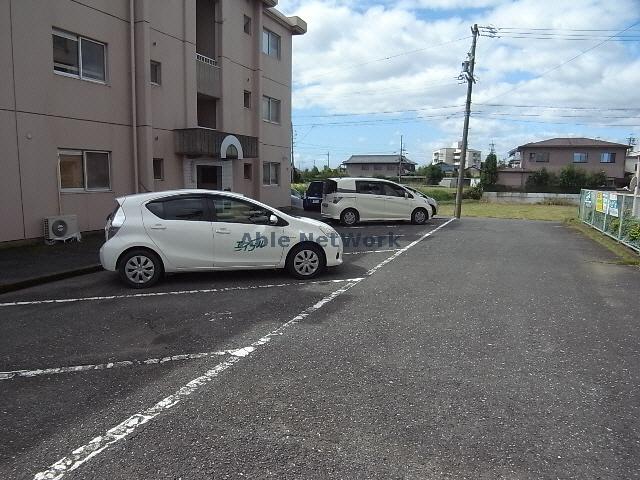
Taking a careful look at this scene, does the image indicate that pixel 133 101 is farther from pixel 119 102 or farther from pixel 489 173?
pixel 489 173

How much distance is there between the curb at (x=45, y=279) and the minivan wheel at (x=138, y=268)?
1.55 meters

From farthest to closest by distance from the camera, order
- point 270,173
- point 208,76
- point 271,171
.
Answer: point 271,171 → point 270,173 → point 208,76

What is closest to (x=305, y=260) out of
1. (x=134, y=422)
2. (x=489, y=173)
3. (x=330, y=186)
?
(x=134, y=422)

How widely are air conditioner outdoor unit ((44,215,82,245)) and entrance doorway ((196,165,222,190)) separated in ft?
19.1

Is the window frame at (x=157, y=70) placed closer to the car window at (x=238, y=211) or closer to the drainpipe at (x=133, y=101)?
the drainpipe at (x=133, y=101)

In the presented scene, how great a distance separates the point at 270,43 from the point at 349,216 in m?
9.39

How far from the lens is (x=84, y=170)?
1306 cm

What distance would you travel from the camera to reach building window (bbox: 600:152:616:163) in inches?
2325

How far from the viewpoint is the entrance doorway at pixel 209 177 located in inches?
696

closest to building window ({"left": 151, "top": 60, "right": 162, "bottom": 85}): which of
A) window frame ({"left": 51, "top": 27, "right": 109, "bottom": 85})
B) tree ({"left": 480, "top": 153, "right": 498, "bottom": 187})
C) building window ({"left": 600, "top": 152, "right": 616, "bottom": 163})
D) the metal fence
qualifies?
window frame ({"left": 51, "top": 27, "right": 109, "bottom": 85})

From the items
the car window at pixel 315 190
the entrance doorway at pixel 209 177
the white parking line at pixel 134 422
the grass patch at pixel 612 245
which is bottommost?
the white parking line at pixel 134 422

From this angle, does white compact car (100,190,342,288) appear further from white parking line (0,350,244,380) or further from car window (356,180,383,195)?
car window (356,180,383,195)

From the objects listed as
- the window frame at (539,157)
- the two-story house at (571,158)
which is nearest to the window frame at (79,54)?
the two-story house at (571,158)

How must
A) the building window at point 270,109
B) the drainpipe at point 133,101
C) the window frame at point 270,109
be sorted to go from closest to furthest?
the drainpipe at point 133,101 → the window frame at point 270,109 → the building window at point 270,109
